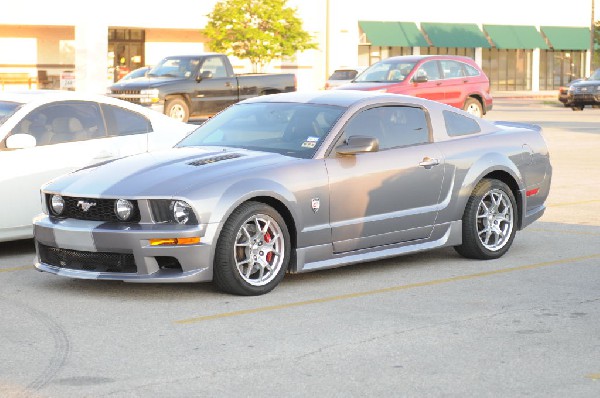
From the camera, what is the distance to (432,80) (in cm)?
2834

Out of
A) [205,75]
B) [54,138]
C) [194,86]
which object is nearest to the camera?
[54,138]

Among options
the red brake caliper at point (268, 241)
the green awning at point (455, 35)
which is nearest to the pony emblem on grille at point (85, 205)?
the red brake caliper at point (268, 241)

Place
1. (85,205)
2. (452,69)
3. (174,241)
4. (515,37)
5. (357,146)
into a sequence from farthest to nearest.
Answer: (515,37) < (452,69) < (357,146) < (85,205) < (174,241)

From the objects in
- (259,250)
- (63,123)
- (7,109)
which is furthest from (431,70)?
(259,250)

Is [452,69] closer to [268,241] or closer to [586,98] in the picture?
[586,98]

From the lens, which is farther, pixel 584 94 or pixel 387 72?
pixel 584 94

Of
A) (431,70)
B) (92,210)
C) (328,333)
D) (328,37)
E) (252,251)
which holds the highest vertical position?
(328,37)

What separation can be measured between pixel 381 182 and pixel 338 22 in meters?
57.1

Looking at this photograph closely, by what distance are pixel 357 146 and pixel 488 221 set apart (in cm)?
174

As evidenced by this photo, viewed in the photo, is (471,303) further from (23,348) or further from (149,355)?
(23,348)

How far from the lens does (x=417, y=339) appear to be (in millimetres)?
7340

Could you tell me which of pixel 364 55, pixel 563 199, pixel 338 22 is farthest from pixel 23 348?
pixel 364 55

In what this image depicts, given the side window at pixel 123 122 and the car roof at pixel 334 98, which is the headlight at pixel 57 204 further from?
the side window at pixel 123 122

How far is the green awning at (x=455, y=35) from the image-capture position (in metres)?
71.1
